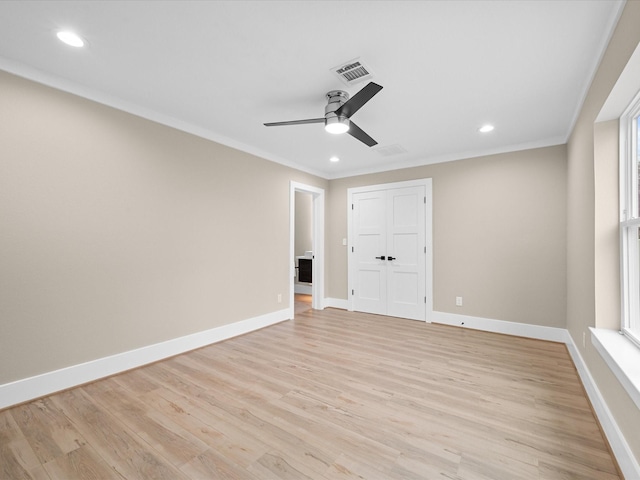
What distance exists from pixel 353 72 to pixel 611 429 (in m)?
2.91

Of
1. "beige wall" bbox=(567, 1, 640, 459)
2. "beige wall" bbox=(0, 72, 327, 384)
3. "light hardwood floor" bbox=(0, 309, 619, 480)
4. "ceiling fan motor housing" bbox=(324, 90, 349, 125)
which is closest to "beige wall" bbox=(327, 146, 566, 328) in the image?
"beige wall" bbox=(567, 1, 640, 459)

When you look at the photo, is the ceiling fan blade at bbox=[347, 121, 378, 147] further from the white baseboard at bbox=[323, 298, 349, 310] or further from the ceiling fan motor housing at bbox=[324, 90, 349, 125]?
the white baseboard at bbox=[323, 298, 349, 310]

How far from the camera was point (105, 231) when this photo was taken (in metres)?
2.68

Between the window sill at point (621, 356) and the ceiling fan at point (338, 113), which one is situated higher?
the ceiling fan at point (338, 113)

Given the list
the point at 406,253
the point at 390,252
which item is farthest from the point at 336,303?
the point at 406,253

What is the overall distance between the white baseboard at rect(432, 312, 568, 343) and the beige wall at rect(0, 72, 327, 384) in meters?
3.02

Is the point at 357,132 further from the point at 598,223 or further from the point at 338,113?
the point at 598,223

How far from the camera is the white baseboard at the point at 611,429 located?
1449 millimetres

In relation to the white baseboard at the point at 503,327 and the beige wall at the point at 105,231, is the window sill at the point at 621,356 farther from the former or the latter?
the beige wall at the point at 105,231

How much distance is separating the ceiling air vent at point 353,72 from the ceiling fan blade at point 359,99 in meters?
0.21

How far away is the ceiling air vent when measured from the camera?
2.16 meters

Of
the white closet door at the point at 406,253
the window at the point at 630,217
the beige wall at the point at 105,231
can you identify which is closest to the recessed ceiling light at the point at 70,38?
the beige wall at the point at 105,231

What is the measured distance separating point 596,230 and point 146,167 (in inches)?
158

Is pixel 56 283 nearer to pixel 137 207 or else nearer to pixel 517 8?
pixel 137 207
